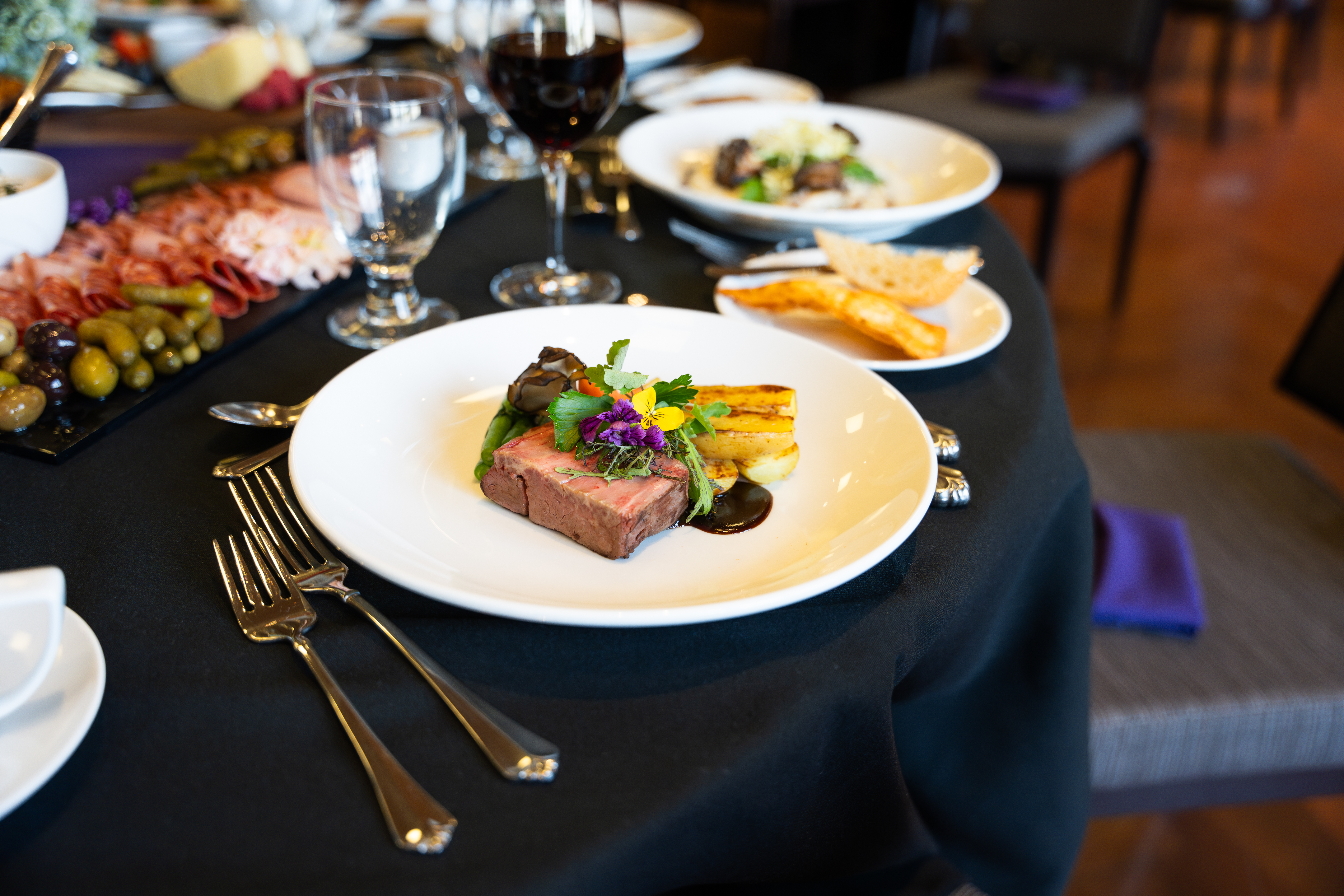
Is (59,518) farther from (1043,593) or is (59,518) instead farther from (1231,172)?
(1231,172)

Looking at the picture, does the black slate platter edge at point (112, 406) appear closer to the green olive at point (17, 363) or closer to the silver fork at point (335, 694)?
the green olive at point (17, 363)

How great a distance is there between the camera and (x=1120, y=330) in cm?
382

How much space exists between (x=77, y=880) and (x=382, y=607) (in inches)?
9.8

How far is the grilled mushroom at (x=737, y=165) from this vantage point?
1.46 metres

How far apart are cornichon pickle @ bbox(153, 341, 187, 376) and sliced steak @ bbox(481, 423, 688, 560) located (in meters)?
0.44

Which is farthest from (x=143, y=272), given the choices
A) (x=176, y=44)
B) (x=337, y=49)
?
(x=337, y=49)

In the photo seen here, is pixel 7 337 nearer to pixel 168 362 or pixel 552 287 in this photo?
pixel 168 362

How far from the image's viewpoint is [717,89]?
79.2 inches

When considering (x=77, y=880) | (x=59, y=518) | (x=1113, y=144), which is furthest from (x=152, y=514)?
(x=1113, y=144)

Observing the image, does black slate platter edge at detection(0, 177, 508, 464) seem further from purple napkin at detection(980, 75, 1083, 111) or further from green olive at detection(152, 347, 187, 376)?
purple napkin at detection(980, 75, 1083, 111)

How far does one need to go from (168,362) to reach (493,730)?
639 mm

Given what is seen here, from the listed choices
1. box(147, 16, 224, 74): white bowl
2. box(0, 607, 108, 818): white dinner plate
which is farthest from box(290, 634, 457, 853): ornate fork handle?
box(147, 16, 224, 74): white bowl

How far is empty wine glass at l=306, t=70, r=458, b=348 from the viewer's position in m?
0.99

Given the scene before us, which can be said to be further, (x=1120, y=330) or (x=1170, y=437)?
(x=1120, y=330)
